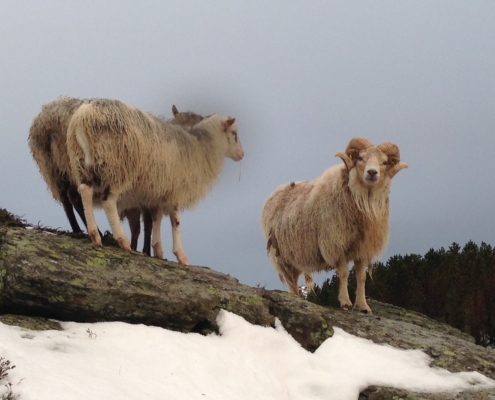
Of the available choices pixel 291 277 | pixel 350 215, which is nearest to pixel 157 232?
pixel 350 215

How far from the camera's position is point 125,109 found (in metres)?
8.73

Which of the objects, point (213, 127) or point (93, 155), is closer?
point (93, 155)

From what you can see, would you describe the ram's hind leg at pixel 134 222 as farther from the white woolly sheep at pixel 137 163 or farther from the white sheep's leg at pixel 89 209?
the white sheep's leg at pixel 89 209

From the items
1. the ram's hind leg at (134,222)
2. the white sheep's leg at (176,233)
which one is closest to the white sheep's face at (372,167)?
the white sheep's leg at (176,233)

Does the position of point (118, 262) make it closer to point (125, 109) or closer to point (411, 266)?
point (125, 109)

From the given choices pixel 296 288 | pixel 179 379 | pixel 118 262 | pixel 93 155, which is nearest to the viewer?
pixel 179 379

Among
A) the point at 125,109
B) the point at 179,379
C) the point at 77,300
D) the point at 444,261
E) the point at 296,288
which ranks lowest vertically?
the point at 179,379

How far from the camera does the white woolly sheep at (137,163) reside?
8398mm

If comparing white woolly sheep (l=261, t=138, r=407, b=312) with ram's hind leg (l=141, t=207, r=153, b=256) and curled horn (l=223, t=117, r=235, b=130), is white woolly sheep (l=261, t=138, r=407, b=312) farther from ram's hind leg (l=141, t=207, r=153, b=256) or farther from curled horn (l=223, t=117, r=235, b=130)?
ram's hind leg (l=141, t=207, r=153, b=256)

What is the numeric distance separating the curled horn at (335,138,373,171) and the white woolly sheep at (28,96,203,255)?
3.90 m

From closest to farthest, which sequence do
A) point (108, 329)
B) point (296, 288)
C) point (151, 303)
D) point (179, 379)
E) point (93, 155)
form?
point (179, 379) < point (108, 329) < point (151, 303) < point (93, 155) < point (296, 288)

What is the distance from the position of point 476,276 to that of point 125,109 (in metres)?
10.9

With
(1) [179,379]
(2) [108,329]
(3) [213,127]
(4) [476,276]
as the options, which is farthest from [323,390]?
(4) [476,276]

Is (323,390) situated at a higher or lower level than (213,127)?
lower
